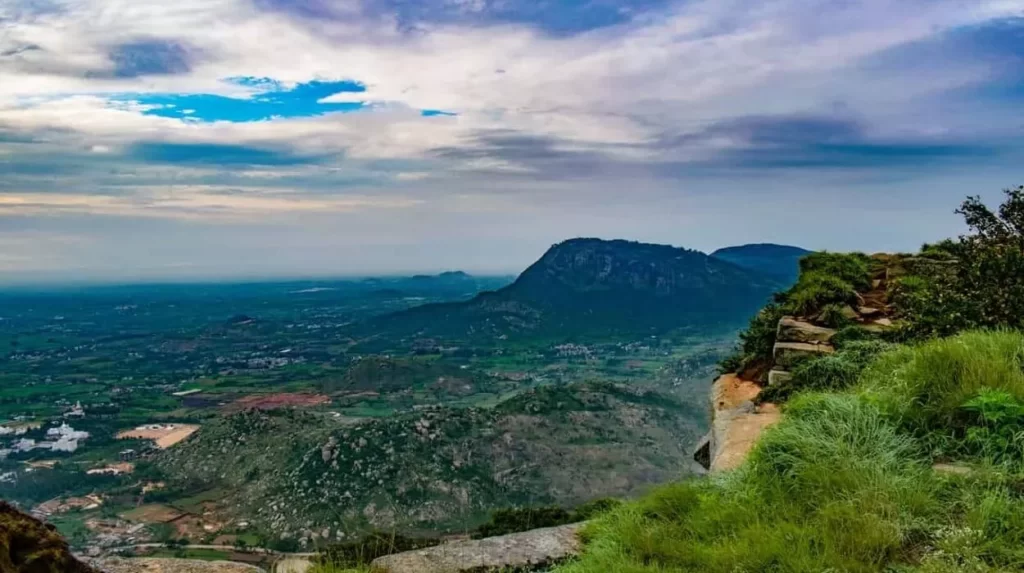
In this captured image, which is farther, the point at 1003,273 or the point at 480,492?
the point at 480,492

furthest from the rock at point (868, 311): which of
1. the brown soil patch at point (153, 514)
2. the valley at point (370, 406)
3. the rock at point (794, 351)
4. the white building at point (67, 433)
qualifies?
the white building at point (67, 433)

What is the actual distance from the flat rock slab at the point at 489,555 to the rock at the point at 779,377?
429 cm

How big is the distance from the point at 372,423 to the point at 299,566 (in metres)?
31.7

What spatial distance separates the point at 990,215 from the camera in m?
9.47

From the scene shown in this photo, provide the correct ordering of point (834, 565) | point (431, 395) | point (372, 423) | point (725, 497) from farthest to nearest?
point (431, 395) → point (372, 423) → point (725, 497) → point (834, 565)

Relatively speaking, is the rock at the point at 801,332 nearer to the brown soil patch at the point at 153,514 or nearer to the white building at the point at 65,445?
the brown soil patch at the point at 153,514

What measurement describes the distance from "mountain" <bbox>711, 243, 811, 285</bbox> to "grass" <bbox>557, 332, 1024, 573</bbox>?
114586mm

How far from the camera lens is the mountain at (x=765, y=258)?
116 meters

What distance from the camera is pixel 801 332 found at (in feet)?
29.8

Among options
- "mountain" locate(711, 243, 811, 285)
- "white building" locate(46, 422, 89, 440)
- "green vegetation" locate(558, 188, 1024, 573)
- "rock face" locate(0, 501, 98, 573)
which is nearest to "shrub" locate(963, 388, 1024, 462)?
"green vegetation" locate(558, 188, 1024, 573)

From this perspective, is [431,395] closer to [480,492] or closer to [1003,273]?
[480,492]

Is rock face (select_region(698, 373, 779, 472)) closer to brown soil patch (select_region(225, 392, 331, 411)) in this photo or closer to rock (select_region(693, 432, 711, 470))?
rock (select_region(693, 432, 711, 470))

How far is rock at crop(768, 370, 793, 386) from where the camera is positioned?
792 cm

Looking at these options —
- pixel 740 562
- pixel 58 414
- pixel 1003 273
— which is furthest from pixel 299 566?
pixel 58 414
